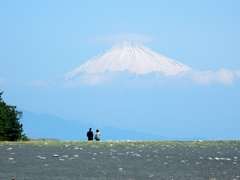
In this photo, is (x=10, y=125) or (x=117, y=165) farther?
(x=10, y=125)

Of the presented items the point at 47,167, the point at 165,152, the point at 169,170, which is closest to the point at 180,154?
the point at 165,152

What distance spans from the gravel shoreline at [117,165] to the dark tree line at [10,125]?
16003 millimetres

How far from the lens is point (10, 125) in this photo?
39.2 metres

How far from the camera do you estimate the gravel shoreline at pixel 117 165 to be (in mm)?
15578

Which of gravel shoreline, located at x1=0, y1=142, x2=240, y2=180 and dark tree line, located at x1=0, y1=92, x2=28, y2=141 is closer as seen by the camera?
gravel shoreline, located at x1=0, y1=142, x2=240, y2=180

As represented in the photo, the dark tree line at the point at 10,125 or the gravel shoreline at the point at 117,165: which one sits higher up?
the dark tree line at the point at 10,125

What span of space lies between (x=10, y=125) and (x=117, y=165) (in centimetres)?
2264

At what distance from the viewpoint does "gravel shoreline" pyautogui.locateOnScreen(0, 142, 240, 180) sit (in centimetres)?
1558

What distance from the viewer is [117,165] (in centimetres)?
1792

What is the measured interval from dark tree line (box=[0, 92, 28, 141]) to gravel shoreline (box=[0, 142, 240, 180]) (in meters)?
16.0

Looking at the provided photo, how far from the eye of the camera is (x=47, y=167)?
17.1 meters

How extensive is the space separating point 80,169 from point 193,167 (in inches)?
151

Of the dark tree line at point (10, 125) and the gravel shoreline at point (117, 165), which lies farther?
the dark tree line at point (10, 125)

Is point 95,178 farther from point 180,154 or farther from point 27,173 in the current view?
point 180,154
